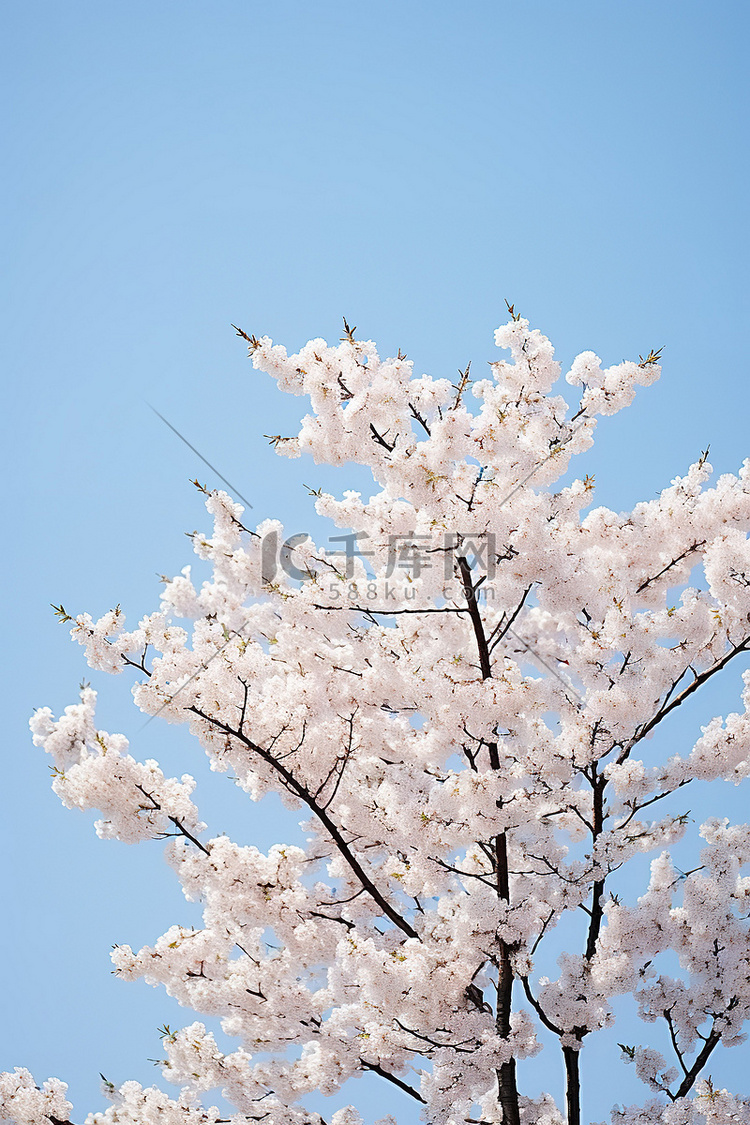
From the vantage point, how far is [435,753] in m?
5.11

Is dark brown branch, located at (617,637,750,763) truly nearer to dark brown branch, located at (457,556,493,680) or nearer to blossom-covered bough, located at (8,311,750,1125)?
blossom-covered bough, located at (8,311,750,1125)

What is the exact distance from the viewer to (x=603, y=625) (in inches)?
195

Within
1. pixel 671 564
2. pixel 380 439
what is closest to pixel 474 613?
pixel 380 439

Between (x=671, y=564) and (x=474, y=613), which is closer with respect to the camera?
(x=474, y=613)

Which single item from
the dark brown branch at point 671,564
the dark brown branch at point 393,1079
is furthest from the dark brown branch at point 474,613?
the dark brown branch at point 393,1079

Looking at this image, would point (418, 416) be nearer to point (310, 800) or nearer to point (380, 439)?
point (380, 439)

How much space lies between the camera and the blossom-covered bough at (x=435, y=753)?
4484 millimetres

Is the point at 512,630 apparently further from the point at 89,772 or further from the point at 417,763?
the point at 89,772

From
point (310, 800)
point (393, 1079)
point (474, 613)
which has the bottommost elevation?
point (393, 1079)

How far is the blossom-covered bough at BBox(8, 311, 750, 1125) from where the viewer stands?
448cm

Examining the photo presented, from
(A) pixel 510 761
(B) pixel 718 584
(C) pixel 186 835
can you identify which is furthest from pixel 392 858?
(B) pixel 718 584

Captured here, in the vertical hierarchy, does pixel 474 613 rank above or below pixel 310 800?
above

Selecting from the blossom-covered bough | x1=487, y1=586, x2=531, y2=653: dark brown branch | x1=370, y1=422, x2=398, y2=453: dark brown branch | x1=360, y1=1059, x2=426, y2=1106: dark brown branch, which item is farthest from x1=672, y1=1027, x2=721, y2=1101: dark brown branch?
x1=370, y1=422, x2=398, y2=453: dark brown branch

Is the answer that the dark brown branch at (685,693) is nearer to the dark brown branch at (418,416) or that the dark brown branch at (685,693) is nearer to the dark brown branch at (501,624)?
the dark brown branch at (501,624)
